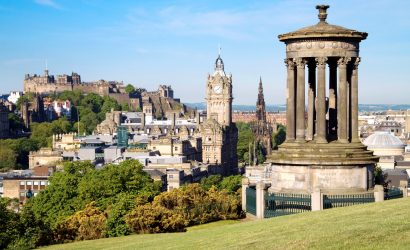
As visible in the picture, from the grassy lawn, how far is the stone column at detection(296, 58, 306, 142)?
13.4 feet

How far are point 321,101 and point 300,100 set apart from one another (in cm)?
93

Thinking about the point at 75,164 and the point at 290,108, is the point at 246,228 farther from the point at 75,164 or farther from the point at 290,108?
the point at 75,164

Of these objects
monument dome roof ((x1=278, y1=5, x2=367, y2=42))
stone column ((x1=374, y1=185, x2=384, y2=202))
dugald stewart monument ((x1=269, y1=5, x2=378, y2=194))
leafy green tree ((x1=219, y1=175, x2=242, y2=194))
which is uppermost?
monument dome roof ((x1=278, y1=5, x2=367, y2=42))

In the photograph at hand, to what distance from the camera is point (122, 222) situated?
47656mm

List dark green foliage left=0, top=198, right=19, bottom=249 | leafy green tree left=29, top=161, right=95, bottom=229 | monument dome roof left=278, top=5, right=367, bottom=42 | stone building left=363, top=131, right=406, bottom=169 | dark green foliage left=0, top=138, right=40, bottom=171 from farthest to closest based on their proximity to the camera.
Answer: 1. dark green foliage left=0, top=138, right=40, bottom=171
2. stone building left=363, top=131, right=406, bottom=169
3. leafy green tree left=29, top=161, right=95, bottom=229
4. dark green foliage left=0, top=198, right=19, bottom=249
5. monument dome roof left=278, top=5, right=367, bottom=42

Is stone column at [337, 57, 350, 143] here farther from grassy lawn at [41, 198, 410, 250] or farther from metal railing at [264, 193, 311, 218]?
grassy lawn at [41, 198, 410, 250]

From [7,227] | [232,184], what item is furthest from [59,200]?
[7,227]

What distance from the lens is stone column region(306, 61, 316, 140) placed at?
120 feet

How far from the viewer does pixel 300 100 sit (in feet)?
119

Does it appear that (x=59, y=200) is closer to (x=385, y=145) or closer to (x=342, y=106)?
(x=342, y=106)

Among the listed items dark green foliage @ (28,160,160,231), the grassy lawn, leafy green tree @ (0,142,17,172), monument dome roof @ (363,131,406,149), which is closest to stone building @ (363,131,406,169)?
monument dome roof @ (363,131,406,149)

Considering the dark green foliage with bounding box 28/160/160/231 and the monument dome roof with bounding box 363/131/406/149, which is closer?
the dark green foliage with bounding box 28/160/160/231

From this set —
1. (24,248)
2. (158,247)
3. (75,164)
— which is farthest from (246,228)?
(75,164)

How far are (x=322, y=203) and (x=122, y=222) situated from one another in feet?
51.0
